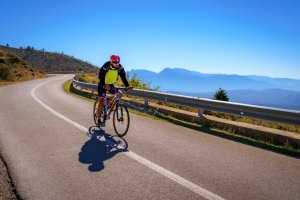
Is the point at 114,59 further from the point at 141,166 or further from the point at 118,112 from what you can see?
the point at 141,166

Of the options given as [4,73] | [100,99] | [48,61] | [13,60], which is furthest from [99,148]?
[48,61]

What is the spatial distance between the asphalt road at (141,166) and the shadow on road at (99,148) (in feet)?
0.06

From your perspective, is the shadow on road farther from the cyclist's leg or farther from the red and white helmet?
the red and white helmet

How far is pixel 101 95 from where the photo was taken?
28.2 ft

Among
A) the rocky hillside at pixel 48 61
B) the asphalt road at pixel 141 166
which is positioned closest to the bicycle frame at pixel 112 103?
the asphalt road at pixel 141 166

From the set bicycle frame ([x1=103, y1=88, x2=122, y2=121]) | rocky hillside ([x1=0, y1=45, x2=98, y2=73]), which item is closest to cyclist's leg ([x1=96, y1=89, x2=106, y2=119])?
bicycle frame ([x1=103, y1=88, x2=122, y2=121])

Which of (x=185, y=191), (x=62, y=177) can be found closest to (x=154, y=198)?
(x=185, y=191)

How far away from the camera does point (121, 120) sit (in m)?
8.27

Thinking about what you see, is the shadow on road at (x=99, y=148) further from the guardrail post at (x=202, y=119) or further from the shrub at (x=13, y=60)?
the shrub at (x=13, y=60)

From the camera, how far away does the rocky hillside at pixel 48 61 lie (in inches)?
3845

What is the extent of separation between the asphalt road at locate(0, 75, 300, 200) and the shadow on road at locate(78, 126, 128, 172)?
0.02 metres

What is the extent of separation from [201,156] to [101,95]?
3.55m

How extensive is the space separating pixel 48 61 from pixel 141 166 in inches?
4178

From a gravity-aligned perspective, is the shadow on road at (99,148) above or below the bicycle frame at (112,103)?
below
